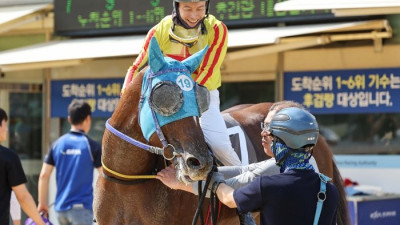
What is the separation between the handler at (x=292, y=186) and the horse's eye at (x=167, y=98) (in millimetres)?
694

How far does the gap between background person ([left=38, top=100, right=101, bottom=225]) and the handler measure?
4.70m

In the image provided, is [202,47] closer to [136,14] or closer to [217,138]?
[217,138]

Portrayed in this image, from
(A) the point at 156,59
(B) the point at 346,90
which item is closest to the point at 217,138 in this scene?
(A) the point at 156,59

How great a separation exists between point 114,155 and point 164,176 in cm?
51

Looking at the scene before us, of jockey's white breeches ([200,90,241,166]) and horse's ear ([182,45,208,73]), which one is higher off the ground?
horse's ear ([182,45,208,73])

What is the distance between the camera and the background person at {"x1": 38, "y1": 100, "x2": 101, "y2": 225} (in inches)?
343

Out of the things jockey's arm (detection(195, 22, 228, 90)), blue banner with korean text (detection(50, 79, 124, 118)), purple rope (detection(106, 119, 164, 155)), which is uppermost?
jockey's arm (detection(195, 22, 228, 90))

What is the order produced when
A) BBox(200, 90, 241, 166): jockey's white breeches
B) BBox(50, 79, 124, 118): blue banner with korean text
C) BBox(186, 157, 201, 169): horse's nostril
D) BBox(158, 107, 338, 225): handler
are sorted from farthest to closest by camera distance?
1. BBox(50, 79, 124, 118): blue banner with korean text
2. BBox(200, 90, 241, 166): jockey's white breeches
3. BBox(186, 157, 201, 169): horse's nostril
4. BBox(158, 107, 338, 225): handler

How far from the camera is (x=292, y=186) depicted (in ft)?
13.1

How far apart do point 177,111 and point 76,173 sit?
13.8 feet

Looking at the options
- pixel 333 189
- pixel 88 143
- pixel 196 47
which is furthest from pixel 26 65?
pixel 333 189

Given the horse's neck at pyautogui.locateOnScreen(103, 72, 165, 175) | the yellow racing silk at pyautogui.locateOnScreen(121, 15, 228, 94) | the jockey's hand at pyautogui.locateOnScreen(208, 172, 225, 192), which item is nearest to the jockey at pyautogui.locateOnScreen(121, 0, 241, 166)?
the yellow racing silk at pyautogui.locateOnScreen(121, 15, 228, 94)

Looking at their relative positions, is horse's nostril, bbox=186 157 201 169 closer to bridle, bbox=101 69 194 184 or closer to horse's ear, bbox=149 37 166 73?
bridle, bbox=101 69 194 184

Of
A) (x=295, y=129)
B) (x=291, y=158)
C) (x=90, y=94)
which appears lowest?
(x=90, y=94)
